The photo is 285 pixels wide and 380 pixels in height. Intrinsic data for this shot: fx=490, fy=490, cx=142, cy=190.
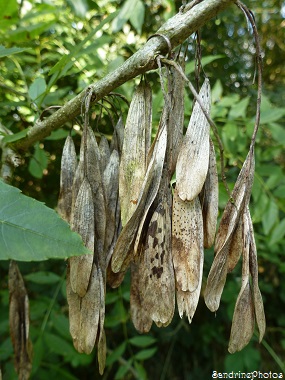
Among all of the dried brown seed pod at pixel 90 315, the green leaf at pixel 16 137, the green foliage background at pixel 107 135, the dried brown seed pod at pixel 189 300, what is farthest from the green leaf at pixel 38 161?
the dried brown seed pod at pixel 189 300

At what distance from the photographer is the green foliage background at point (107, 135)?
40.5 inches

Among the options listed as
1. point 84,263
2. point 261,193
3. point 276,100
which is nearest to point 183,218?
point 84,263

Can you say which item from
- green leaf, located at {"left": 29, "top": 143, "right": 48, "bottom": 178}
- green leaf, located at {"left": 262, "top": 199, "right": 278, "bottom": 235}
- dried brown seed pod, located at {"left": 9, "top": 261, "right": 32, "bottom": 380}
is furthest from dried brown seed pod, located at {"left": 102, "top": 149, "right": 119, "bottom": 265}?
green leaf, located at {"left": 262, "top": 199, "right": 278, "bottom": 235}

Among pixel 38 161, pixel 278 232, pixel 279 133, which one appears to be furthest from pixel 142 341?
pixel 279 133

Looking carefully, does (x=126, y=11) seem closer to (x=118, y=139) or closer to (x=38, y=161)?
(x=38, y=161)

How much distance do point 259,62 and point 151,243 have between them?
0.26 meters

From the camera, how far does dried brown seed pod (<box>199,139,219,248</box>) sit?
563mm

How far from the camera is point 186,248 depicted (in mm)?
526

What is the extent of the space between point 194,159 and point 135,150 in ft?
0.25

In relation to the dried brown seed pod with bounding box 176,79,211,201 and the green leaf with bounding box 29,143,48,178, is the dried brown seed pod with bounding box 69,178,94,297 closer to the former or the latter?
the dried brown seed pod with bounding box 176,79,211,201

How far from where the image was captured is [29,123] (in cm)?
Answer: 118

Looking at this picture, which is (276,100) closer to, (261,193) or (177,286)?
(261,193)

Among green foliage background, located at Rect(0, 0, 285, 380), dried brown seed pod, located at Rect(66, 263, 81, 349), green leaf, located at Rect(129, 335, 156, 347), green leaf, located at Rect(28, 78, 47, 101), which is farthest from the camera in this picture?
green leaf, located at Rect(129, 335, 156, 347)

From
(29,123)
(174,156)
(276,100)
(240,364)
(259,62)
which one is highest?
(276,100)
